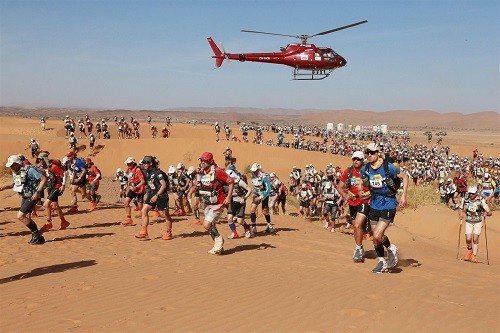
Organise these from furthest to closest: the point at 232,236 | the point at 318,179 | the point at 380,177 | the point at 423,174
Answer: the point at 423,174 < the point at 318,179 < the point at 232,236 < the point at 380,177

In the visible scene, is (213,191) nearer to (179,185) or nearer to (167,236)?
(167,236)

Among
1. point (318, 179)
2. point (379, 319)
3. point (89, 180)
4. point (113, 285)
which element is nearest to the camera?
point (379, 319)

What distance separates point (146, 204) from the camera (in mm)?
9812

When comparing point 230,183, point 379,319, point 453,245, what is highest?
point 230,183

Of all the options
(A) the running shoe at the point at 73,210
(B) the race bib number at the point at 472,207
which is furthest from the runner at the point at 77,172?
(B) the race bib number at the point at 472,207

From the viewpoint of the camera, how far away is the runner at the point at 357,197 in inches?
302

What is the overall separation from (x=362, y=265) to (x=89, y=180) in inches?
442

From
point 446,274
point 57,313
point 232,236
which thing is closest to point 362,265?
point 446,274

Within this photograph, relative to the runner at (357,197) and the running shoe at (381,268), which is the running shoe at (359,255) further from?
the running shoe at (381,268)

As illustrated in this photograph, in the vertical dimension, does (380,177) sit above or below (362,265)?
above

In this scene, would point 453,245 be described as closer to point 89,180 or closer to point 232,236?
point 232,236

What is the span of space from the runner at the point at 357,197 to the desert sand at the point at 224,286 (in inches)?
16.9

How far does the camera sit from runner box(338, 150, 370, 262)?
302 inches

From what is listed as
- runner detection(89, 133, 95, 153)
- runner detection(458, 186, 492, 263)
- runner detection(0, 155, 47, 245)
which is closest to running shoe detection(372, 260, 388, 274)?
runner detection(458, 186, 492, 263)
